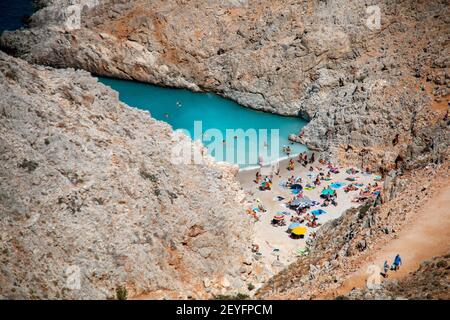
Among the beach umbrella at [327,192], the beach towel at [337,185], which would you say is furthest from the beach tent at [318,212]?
the beach towel at [337,185]

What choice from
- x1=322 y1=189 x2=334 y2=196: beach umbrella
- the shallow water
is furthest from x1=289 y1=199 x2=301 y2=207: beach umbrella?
the shallow water

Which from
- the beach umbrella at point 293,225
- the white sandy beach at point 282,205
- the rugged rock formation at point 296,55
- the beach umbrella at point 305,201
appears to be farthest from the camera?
the rugged rock formation at point 296,55

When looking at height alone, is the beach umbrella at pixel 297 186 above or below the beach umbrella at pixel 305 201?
above

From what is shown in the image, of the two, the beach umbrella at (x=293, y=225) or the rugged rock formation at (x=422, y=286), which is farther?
the beach umbrella at (x=293, y=225)

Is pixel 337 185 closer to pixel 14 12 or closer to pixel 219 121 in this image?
pixel 219 121

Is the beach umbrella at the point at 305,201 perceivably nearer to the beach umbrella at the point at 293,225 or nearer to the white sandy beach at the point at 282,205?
the white sandy beach at the point at 282,205

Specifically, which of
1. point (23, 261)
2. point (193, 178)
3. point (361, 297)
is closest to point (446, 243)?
point (361, 297)
